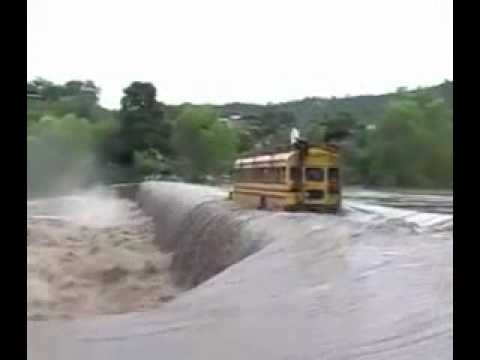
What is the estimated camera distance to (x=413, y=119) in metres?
1.23

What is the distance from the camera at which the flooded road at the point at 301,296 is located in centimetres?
123

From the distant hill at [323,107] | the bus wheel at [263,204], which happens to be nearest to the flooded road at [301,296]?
the bus wheel at [263,204]

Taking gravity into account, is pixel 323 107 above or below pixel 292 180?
above

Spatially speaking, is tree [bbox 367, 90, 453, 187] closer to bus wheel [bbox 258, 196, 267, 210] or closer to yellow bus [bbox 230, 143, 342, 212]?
yellow bus [bbox 230, 143, 342, 212]

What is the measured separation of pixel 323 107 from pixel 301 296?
499 mm

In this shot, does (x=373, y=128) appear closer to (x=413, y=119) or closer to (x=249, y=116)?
(x=413, y=119)

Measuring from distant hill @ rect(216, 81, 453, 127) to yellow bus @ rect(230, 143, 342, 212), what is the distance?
0.32ft

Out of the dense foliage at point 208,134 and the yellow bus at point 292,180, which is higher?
the dense foliage at point 208,134

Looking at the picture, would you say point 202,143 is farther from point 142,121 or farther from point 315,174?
point 315,174

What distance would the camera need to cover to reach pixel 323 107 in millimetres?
1315

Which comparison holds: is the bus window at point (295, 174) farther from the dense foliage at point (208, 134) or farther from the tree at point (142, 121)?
the tree at point (142, 121)

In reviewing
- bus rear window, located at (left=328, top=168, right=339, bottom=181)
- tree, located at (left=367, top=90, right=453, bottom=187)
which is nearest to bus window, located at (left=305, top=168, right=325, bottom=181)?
bus rear window, located at (left=328, top=168, right=339, bottom=181)

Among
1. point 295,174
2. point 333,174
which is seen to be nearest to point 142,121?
point 333,174
